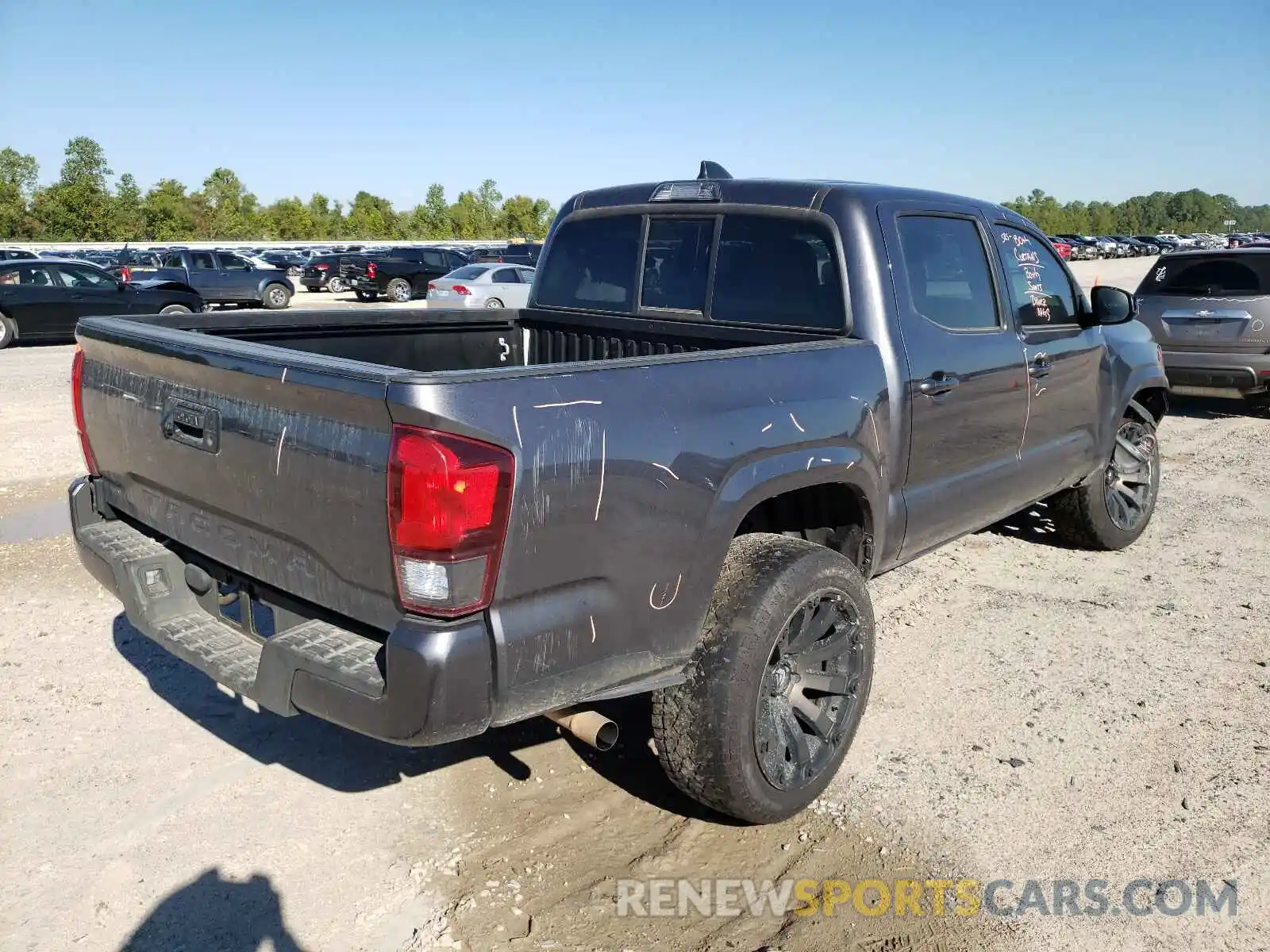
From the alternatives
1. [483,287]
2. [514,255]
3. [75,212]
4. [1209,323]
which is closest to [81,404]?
[1209,323]

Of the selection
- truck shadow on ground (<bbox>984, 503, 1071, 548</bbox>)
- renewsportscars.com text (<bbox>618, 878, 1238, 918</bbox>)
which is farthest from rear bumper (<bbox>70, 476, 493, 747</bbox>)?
truck shadow on ground (<bbox>984, 503, 1071, 548</bbox>)

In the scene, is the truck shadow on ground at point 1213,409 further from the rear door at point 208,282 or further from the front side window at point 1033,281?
the rear door at point 208,282

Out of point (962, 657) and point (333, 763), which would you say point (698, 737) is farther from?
point (962, 657)

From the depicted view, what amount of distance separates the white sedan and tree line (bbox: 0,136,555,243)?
1854 inches

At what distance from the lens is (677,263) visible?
429cm

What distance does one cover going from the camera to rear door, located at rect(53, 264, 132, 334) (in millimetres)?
17688

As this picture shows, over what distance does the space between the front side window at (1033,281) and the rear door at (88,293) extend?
17.1m

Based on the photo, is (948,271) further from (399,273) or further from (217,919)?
(399,273)

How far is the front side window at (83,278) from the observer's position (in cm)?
1786

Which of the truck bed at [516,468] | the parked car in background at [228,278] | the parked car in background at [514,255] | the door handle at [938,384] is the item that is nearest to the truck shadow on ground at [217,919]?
the truck bed at [516,468]

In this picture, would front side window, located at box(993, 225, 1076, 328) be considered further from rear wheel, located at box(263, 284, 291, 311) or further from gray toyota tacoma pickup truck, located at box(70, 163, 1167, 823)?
rear wheel, located at box(263, 284, 291, 311)

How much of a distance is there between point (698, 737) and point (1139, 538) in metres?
4.55

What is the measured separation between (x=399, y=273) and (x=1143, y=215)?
6103 inches

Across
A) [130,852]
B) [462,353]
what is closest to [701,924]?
[130,852]
